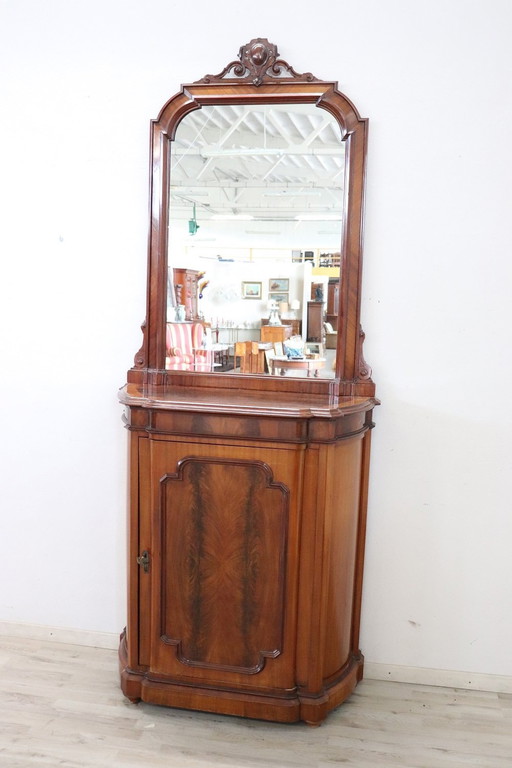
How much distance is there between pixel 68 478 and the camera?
2754mm

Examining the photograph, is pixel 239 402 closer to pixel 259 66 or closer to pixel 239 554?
pixel 239 554

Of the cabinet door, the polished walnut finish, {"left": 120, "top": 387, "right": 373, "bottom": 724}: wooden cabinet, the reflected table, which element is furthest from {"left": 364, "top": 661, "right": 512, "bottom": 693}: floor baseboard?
the reflected table

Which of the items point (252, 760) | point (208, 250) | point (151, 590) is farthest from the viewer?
point (208, 250)

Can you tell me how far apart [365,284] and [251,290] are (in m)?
0.41

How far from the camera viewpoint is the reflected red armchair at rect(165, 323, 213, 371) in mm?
2521

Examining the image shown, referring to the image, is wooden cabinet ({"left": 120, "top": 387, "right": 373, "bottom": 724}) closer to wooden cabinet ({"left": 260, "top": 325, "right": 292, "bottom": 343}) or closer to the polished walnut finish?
the polished walnut finish

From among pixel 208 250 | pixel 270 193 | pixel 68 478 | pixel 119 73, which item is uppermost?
pixel 119 73

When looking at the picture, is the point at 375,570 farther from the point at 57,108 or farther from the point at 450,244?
the point at 57,108

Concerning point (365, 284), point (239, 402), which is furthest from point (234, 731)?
point (365, 284)

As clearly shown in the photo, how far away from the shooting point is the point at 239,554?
→ 7.26 ft

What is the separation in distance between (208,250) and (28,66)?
1007mm

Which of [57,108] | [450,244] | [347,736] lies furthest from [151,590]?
[57,108]

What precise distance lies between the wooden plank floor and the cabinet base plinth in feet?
A: 0.18

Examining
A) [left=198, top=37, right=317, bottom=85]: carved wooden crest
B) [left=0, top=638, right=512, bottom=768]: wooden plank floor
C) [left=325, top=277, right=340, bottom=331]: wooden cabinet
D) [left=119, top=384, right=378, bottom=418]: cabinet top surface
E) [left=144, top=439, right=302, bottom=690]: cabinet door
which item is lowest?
[left=0, top=638, right=512, bottom=768]: wooden plank floor
